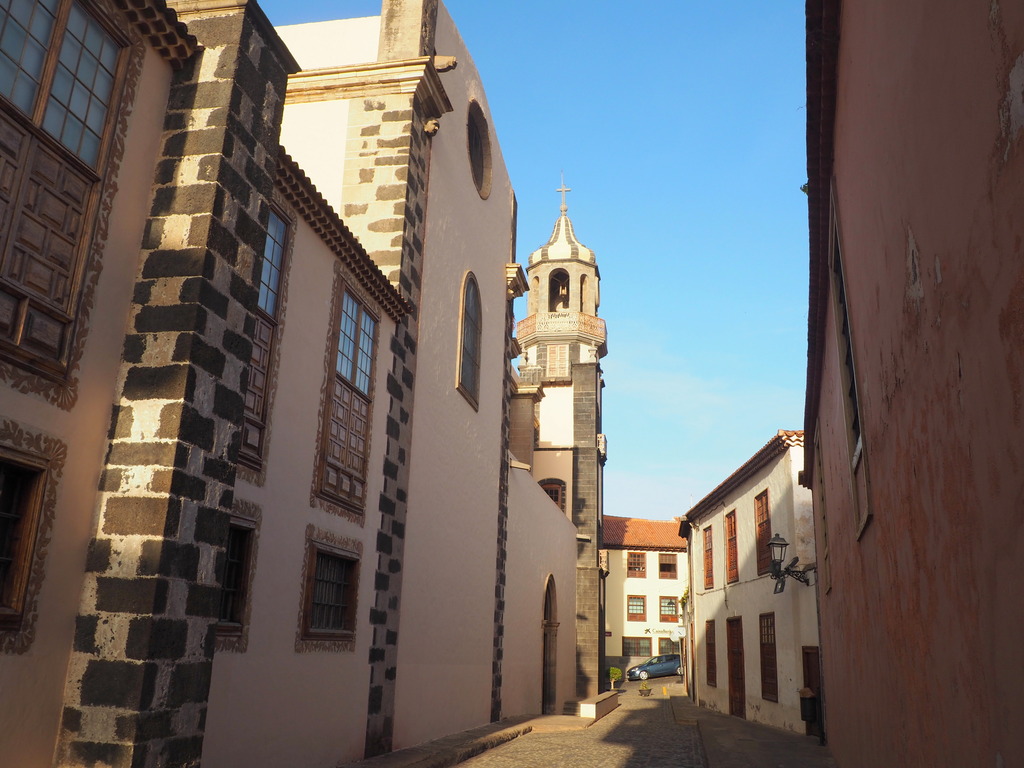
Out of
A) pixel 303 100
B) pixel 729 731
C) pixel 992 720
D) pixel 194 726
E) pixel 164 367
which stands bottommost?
pixel 729 731

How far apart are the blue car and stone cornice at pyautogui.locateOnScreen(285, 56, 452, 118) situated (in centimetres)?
3369

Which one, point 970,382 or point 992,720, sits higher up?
point 970,382

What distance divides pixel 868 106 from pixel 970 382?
8.20 feet

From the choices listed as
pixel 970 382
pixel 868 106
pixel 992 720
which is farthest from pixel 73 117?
pixel 992 720

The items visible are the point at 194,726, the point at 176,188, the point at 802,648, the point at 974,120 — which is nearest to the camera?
the point at 974,120

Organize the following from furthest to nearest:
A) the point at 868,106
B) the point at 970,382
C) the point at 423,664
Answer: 1. the point at 423,664
2. the point at 868,106
3. the point at 970,382

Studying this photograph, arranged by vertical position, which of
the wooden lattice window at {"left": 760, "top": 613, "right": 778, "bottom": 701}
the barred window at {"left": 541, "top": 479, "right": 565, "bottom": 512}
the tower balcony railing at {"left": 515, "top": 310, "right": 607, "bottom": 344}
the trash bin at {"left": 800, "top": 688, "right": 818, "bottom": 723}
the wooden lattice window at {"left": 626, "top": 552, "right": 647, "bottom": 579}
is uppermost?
the tower balcony railing at {"left": 515, "top": 310, "right": 607, "bottom": 344}

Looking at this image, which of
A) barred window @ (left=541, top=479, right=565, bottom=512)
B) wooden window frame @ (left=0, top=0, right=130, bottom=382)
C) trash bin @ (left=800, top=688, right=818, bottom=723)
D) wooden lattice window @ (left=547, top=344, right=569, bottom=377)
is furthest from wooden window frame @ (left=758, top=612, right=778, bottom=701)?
wooden lattice window @ (left=547, top=344, right=569, bottom=377)

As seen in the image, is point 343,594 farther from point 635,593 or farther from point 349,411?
point 635,593

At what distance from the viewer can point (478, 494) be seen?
14.5 m

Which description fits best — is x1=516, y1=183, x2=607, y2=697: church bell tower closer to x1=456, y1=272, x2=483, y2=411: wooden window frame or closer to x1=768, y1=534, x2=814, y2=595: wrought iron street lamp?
x1=456, y1=272, x2=483, y2=411: wooden window frame

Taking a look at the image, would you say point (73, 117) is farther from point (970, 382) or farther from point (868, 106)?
point (970, 382)

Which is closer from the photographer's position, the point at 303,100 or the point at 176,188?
the point at 176,188

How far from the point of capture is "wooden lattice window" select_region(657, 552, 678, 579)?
150ft
